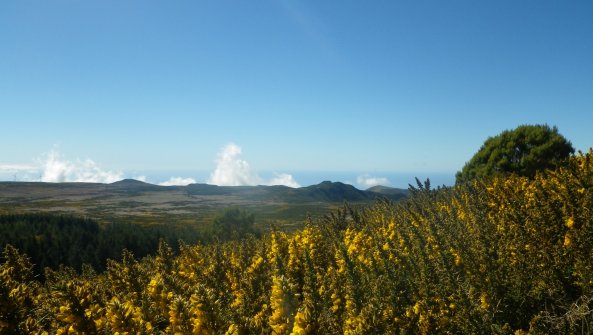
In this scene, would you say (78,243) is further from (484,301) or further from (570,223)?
(570,223)

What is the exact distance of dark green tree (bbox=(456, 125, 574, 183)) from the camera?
106ft

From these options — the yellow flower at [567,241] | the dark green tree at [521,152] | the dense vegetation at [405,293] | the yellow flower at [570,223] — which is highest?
the dark green tree at [521,152]

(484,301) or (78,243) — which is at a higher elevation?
(484,301)

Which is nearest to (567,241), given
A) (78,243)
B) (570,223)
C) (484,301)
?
→ (570,223)

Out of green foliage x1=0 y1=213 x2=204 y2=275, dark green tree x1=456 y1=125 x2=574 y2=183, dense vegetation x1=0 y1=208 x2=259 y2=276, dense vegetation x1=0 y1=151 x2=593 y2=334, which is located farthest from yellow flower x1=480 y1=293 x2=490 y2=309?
green foliage x1=0 y1=213 x2=204 y2=275

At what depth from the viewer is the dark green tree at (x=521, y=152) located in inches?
1275

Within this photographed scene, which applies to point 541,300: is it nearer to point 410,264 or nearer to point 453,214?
point 410,264

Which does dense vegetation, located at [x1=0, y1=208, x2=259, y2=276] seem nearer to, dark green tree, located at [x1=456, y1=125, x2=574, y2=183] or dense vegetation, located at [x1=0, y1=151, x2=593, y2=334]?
dark green tree, located at [x1=456, y1=125, x2=574, y2=183]

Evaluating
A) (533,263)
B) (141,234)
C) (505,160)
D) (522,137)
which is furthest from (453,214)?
(141,234)

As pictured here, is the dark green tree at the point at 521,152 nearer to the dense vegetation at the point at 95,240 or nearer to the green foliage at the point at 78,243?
the dense vegetation at the point at 95,240

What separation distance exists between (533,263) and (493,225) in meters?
3.75

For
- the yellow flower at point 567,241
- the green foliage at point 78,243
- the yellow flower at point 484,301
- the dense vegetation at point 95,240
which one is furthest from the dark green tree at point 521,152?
the green foliage at point 78,243

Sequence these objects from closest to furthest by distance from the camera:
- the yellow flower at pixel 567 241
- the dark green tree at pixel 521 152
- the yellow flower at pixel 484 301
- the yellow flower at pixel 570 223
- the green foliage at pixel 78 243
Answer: the yellow flower at pixel 484 301
the yellow flower at pixel 567 241
the yellow flower at pixel 570 223
the dark green tree at pixel 521 152
the green foliage at pixel 78 243

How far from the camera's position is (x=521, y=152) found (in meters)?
34.9
